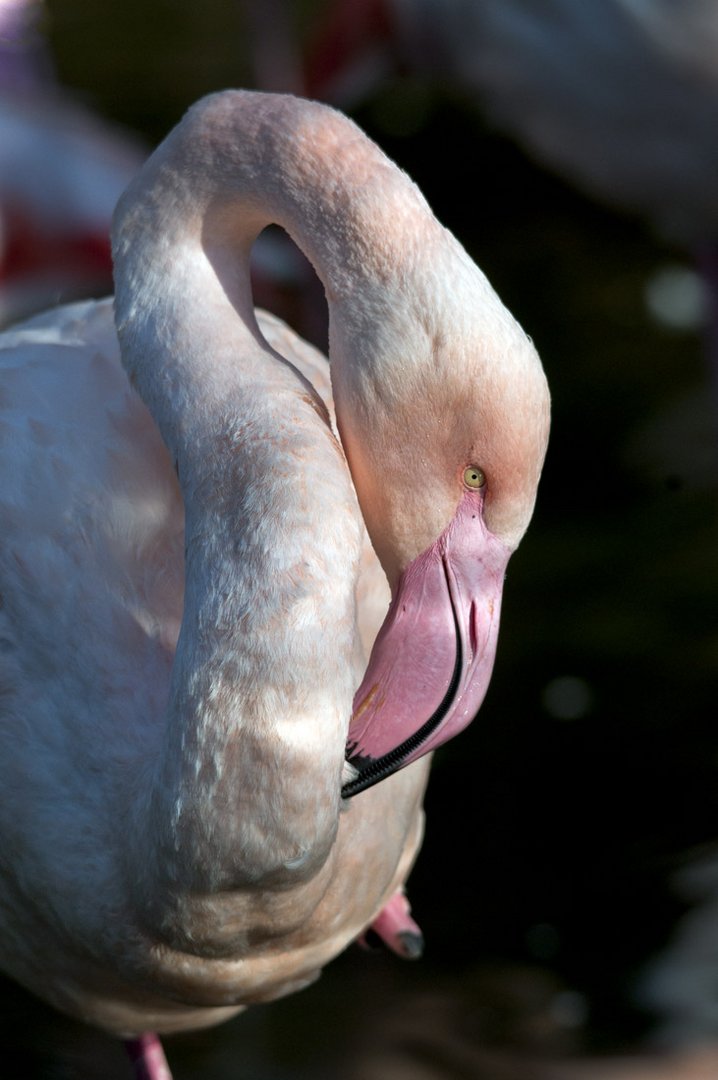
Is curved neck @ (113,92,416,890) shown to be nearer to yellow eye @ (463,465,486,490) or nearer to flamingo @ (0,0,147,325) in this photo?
yellow eye @ (463,465,486,490)

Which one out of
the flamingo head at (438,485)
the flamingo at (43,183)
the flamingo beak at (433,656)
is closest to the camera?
the flamingo head at (438,485)

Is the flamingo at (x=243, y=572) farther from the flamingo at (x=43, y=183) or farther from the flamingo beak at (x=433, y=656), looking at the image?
the flamingo at (x=43, y=183)

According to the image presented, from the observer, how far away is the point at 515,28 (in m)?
4.15

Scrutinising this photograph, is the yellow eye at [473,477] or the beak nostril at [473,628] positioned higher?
the yellow eye at [473,477]

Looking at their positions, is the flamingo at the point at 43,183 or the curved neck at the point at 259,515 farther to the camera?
the flamingo at the point at 43,183

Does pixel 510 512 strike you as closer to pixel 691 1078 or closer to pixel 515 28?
pixel 691 1078

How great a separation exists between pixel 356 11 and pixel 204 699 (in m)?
3.88

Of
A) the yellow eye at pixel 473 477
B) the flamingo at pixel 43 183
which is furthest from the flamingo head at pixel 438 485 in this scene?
the flamingo at pixel 43 183

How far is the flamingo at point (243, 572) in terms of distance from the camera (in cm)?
185

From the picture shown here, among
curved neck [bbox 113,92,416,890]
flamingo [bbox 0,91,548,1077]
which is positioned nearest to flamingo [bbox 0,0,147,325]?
flamingo [bbox 0,91,548,1077]

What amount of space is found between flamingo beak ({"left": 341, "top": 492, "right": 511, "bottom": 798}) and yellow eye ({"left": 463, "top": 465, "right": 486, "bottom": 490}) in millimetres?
19

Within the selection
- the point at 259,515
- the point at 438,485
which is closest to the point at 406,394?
the point at 438,485

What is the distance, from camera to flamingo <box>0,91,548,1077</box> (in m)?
1.85

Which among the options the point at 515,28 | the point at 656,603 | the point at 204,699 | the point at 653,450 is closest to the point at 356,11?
the point at 515,28
